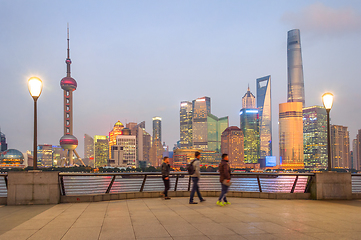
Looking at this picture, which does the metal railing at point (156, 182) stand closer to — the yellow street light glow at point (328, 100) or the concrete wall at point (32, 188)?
the concrete wall at point (32, 188)

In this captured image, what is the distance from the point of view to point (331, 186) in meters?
13.6

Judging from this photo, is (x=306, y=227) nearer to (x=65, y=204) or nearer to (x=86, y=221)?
(x=86, y=221)

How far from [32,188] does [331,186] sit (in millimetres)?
12639

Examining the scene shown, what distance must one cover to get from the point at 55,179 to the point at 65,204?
1057 mm

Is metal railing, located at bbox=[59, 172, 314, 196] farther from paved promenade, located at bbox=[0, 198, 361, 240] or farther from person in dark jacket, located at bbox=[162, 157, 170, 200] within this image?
paved promenade, located at bbox=[0, 198, 361, 240]

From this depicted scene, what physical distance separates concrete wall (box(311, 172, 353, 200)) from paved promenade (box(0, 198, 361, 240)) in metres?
1.76

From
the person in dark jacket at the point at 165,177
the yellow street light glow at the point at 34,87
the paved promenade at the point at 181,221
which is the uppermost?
the yellow street light glow at the point at 34,87

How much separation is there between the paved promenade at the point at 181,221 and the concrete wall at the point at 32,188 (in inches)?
23.3

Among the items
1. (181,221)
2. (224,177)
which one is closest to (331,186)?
(224,177)

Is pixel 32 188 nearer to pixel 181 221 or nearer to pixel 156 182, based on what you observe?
pixel 156 182

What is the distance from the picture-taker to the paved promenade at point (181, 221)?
698 cm

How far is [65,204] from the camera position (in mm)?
11898

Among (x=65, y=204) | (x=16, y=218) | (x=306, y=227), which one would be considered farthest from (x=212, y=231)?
(x=65, y=204)

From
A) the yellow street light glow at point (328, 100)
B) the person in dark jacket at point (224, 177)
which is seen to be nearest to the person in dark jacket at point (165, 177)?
the person in dark jacket at point (224, 177)
